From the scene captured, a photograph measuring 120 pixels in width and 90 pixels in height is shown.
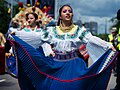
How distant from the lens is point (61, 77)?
491 centimetres

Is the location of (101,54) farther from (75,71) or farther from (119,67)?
(119,67)

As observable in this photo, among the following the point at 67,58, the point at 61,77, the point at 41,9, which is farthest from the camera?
the point at 41,9

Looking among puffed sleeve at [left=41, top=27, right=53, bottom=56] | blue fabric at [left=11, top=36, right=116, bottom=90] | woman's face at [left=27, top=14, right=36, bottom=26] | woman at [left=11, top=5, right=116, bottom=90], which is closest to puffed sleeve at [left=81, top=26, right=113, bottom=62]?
woman at [left=11, top=5, right=116, bottom=90]

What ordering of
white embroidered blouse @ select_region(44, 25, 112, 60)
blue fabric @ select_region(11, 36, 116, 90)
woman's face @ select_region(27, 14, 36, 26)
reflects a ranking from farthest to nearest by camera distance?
woman's face @ select_region(27, 14, 36, 26) < white embroidered blouse @ select_region(44, 25, 112, 60) < blue fabric @ select_region(11, 36, 116, 90)

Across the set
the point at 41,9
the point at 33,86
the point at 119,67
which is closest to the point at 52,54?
the point at 33,86

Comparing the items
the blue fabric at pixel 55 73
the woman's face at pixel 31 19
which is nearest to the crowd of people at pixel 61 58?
the blue fabric at pixel 55 73

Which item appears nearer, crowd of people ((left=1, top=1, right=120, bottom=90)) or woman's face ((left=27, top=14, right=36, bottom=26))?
crowd of people ((left=1, top=1, right=120, bottom=90))

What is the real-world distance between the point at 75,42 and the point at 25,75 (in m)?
0.74

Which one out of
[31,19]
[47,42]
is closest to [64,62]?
[47,42]

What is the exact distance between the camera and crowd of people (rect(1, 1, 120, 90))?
4887 mm

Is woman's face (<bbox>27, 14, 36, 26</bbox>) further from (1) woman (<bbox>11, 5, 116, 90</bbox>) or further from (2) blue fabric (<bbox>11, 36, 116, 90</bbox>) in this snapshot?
(2) blue fabric (<bbox>11, 36, 116, 90</bbox>)

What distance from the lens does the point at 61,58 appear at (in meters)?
5.31

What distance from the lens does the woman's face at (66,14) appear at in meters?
5.34

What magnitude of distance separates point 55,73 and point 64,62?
0.26 meters
